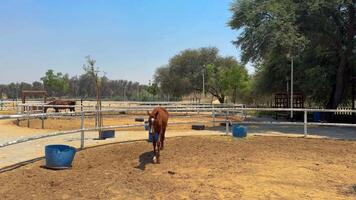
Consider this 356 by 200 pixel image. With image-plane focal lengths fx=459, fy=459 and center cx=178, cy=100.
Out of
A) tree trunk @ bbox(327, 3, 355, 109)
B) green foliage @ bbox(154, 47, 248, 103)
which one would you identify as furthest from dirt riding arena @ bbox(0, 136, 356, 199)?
green foliage @ bbox(154, 47, 248, 103)

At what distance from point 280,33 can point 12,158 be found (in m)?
17.7

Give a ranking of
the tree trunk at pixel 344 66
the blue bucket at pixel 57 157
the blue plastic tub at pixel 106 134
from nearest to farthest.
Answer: the blue bucket at pixel 57 157 → the blue plastic tub at pixel 106 134 → the tree trunk at pixel 344 66

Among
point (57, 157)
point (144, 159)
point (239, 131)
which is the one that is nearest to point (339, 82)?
point (239, 131)

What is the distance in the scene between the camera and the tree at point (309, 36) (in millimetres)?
25172

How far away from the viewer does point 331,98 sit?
98.2 feet

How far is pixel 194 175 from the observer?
9016mm

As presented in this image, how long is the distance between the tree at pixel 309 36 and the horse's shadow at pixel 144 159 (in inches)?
600

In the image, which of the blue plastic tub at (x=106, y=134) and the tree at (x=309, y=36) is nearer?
the blue plastic tub at (x=106, y=134)

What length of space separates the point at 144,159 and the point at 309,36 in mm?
18813

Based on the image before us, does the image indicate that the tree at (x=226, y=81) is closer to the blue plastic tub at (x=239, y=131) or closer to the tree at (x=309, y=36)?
the tree at (x=309, y=36)

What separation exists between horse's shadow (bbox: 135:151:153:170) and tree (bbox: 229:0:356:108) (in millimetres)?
15245

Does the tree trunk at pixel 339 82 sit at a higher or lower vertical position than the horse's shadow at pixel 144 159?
higher

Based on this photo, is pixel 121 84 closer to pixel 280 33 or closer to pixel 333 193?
pixel 280 33

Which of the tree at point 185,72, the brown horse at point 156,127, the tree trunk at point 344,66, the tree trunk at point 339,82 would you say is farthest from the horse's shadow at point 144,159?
the tree at point 185,72
